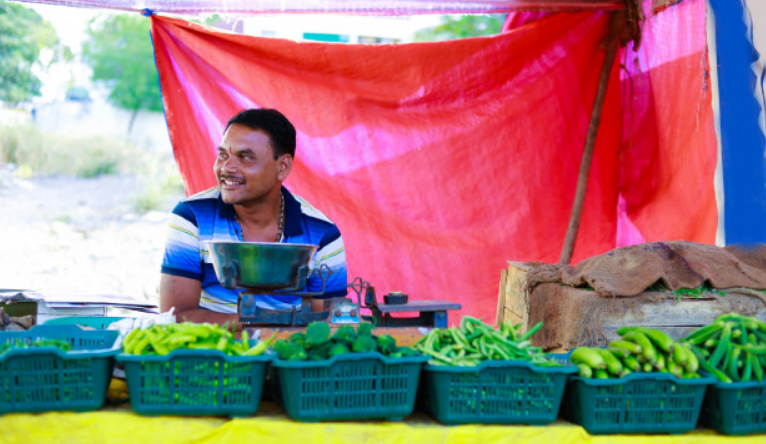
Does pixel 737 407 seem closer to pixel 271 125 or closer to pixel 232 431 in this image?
pixel 232 431

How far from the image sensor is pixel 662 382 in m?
2.24

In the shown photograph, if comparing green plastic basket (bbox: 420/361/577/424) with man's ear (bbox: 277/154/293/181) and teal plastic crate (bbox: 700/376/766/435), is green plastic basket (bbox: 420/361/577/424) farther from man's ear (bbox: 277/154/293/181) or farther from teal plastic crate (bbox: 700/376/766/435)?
man's ear (bbox: 277/154/293/181)

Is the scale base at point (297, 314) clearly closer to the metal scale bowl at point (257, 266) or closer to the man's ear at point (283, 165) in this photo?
the metal scale bowl at point (257, 266)

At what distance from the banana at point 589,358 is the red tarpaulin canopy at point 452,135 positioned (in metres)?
2.47

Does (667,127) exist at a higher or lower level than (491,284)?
higher

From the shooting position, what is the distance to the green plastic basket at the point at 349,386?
213cm

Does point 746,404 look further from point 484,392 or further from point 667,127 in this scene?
point 667,127

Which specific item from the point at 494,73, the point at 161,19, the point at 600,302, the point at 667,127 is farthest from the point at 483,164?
the point at 161,19

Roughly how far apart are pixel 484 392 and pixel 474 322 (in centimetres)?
31

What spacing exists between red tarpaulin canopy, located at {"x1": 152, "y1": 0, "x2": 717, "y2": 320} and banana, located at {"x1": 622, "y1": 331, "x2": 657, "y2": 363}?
90.6 inches

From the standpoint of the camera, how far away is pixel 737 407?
2273 mm

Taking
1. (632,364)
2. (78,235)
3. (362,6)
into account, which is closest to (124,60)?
(78,235)

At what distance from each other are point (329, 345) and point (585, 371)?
0.79 m

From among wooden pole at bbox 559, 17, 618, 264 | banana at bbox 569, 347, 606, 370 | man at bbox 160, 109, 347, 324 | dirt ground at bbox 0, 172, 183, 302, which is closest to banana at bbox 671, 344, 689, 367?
banana at bbox 569, 347, 606, 370
